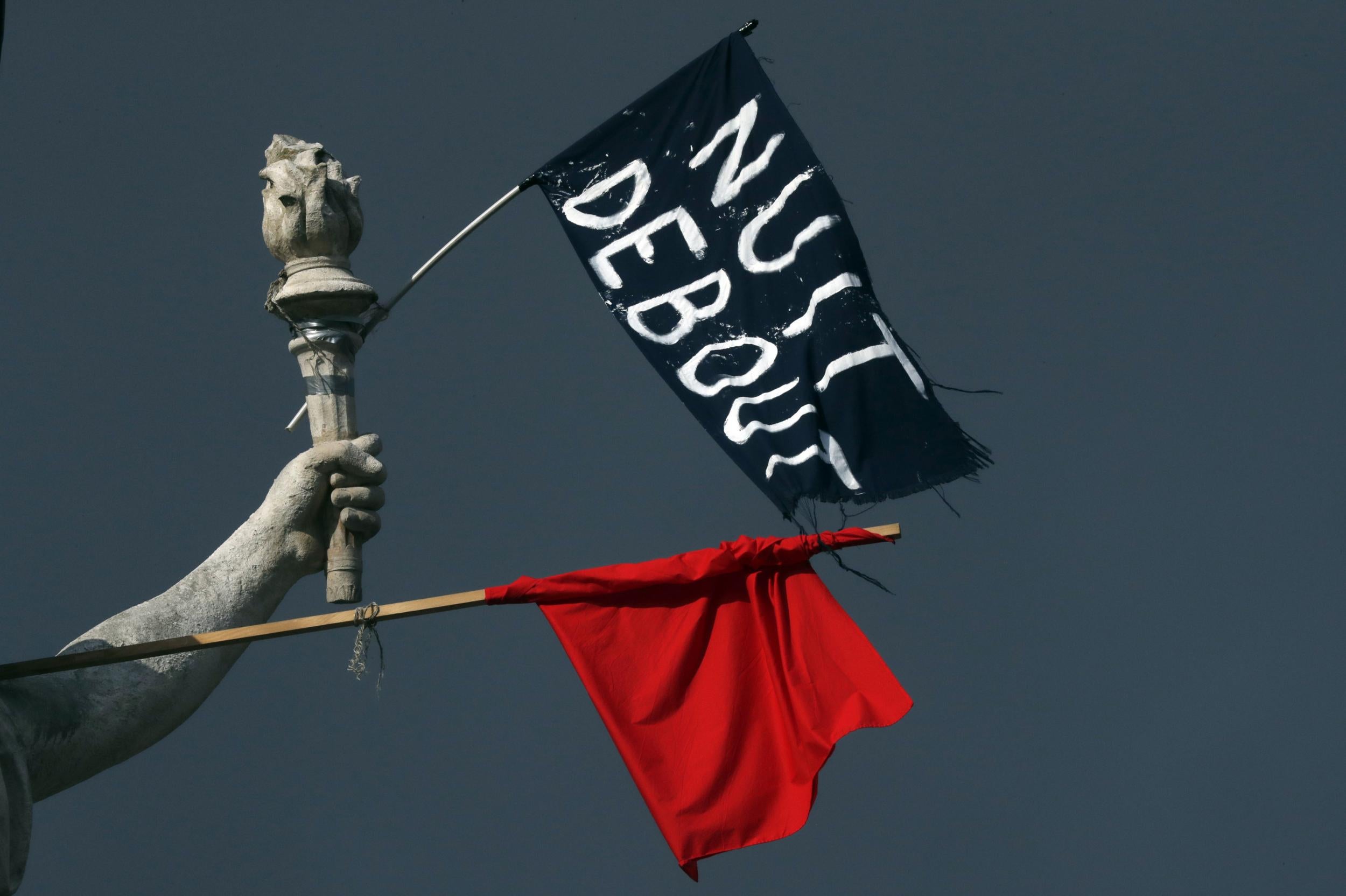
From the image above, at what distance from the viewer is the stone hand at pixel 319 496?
1758cm

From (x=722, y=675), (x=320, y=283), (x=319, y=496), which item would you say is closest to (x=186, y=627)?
(x=319, y=496)

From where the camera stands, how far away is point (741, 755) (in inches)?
655

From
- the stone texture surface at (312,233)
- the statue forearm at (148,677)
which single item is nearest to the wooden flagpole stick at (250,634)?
the statue forearm at (148,677)

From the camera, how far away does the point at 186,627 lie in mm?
16969

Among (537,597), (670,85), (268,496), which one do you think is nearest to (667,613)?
(537,597)

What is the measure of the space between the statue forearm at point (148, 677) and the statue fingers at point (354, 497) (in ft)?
1.56

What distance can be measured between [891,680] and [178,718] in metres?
4.95

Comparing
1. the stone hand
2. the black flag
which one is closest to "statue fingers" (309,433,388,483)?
the stone hand

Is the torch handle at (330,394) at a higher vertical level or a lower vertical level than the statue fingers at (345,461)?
higher

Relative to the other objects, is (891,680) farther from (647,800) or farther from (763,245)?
(763,245)

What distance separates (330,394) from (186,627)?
2.10 meters

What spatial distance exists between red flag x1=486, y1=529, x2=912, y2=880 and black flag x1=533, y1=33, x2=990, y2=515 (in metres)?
0.73

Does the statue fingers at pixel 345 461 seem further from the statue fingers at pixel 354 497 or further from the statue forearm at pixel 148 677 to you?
the statue forearm at pixel 148 677

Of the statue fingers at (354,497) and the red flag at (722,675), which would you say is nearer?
the red flag at (722,675)
